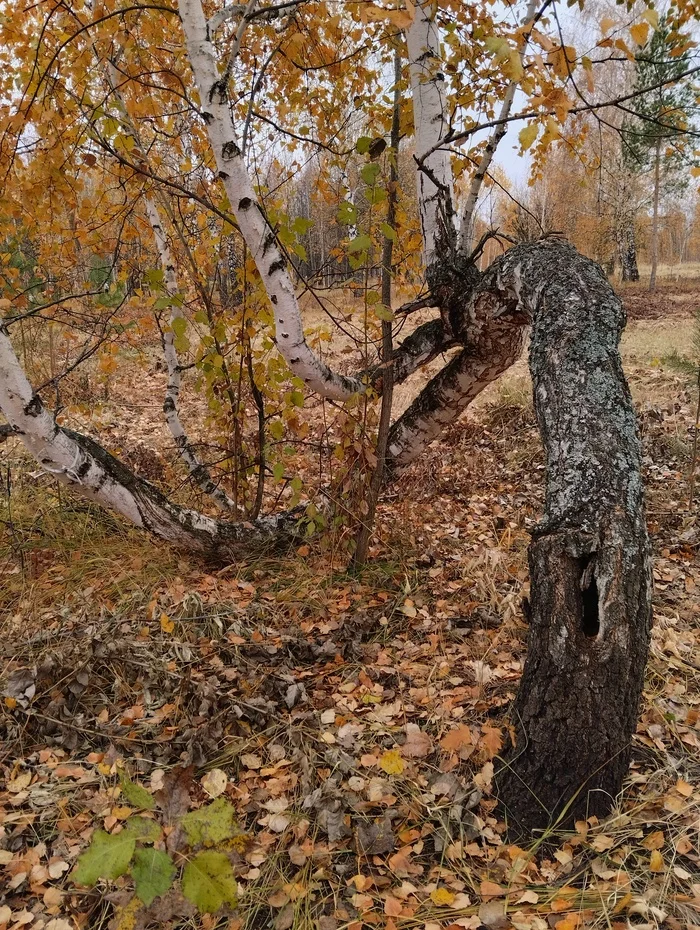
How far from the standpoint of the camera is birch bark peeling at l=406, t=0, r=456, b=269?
2914 millimetres

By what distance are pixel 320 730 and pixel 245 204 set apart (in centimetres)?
233

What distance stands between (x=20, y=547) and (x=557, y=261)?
3.63m

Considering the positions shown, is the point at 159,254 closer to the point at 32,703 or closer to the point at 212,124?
the point at 212,124

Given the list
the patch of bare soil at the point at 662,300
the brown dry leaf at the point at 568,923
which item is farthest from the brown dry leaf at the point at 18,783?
the patch of bare soil at the point at 662,300

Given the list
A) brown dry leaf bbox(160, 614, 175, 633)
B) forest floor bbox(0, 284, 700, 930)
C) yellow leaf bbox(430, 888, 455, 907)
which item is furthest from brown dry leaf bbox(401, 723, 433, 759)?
brown dry leaf bbox(160, 614, 175, 633)

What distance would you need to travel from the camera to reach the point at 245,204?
2.54m

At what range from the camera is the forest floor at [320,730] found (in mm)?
1704

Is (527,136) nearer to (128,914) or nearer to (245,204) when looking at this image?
(245,204)

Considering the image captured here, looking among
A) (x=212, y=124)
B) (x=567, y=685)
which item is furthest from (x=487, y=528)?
(x=212, y=124)

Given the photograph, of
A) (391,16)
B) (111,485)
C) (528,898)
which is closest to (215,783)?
(528,898)

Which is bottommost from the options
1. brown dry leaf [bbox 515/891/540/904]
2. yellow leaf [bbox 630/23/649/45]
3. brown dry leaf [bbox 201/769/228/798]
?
brown dry leaf [bbox 515/891/540/904]

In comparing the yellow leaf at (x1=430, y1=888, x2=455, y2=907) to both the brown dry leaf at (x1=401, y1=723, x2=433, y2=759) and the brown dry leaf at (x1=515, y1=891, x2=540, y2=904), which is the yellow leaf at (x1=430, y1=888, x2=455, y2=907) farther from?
the brown dry leaf at (x1=401, y1=723, x2=433, y2=759)

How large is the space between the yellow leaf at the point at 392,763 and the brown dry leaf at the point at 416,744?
0.20 ft

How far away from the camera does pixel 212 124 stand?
241 cm
